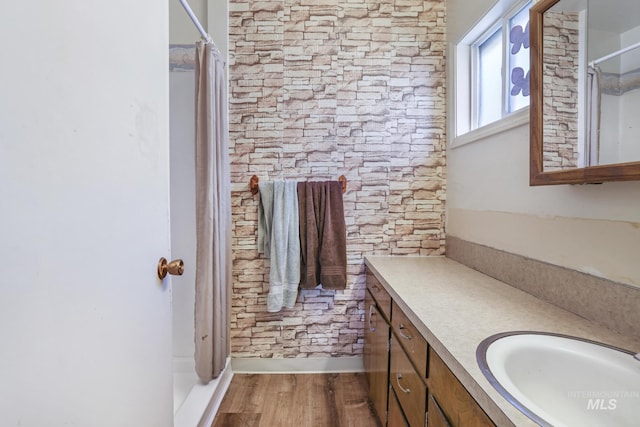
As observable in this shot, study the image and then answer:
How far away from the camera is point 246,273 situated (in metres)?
2.05

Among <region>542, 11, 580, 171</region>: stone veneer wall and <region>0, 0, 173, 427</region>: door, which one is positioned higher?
<region>542, 11, 580, 171</region>: stone veneer wall

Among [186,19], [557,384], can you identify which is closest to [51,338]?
[557,384]

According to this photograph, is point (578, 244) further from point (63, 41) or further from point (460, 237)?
point (63, 41)

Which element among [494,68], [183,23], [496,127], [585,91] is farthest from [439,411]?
[183,23]

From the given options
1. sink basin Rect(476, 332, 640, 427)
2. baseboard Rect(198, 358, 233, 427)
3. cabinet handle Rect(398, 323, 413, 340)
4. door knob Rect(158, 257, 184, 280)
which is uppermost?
door knob Rect(158, 257, 184, 280)

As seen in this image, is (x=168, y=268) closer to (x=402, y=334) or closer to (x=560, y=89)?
(x=402, y=334)

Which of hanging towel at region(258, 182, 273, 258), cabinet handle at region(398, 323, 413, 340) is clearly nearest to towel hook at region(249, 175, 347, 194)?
hanging towel at region(258, 182, 273, 258)

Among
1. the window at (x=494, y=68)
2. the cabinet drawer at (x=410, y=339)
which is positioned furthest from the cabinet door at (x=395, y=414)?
the window at (x=494, y=68)

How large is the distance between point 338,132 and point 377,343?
134cm

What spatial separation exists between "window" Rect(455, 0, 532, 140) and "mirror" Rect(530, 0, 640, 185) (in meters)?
0.37

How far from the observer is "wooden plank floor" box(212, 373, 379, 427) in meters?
1.62

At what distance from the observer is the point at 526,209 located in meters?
1.28

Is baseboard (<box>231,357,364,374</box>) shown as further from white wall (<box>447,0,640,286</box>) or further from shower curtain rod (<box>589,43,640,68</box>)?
shower curtain rod (<box>589,43,640,68</box>)

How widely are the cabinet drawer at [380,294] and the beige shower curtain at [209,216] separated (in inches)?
35.4
